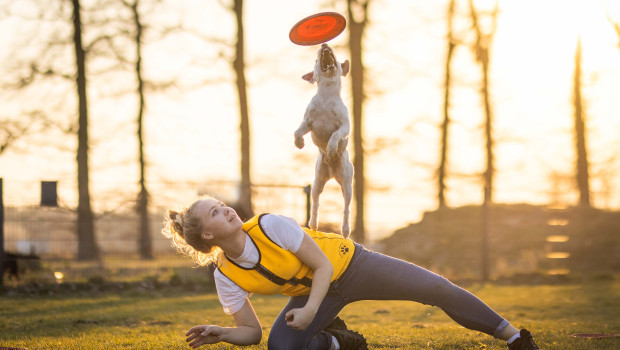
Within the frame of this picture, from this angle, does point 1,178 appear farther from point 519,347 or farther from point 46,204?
point 519,347

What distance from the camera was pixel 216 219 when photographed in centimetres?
377

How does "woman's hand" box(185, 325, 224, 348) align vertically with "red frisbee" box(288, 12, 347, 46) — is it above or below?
below

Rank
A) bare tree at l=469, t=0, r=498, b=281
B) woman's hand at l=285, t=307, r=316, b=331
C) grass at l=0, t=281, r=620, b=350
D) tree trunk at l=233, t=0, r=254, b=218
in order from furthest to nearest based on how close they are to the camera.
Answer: bare tree at l=469, t=0, r=498, b=281 → tree trunk at l=233, t=0, r=254, b=218 → grass at l=0, t=281, r=620, b=350 → woman's hand at l=285, t=307, r=316, b=331

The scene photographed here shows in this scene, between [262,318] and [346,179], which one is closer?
[346,179]

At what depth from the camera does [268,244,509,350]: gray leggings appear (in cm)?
420

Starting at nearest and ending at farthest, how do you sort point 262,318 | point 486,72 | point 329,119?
point 329,119 → point 262,318 → point 486,72

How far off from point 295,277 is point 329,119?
1.02 meters

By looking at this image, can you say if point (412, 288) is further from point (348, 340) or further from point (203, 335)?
point (203, 335)

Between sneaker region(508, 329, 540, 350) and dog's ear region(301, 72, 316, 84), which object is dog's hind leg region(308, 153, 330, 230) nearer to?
dog's ear region(301, 72, 316, 84)

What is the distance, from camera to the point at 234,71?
623 inches

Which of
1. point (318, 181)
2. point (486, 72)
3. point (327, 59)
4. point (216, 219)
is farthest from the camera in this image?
point (486, 72)

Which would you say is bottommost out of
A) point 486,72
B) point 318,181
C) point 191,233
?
point 191,233

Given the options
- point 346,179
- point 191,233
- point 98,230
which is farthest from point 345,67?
point 98,230

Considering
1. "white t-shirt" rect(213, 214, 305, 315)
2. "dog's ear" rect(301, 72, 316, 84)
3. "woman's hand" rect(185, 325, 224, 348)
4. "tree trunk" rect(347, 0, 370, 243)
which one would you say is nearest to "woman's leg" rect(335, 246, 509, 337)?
"white t-shirt" rect(213, 214, 305, 315)
